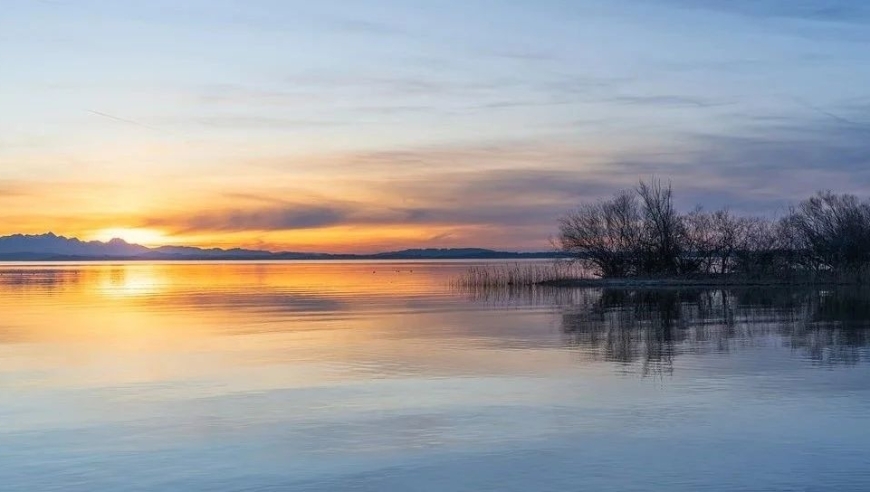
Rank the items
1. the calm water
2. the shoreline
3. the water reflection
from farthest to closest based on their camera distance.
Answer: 1. the shoreline
2. the water reflection
3. the calm water

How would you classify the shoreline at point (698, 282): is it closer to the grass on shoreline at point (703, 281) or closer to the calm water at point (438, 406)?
the grass on shoreline at point (703, 281)

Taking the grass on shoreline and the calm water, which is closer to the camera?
the calm water

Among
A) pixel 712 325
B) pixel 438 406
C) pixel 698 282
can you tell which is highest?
pixel 698 282

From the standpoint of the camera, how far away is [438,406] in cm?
1341

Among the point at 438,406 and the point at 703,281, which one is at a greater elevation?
the point at 703,281

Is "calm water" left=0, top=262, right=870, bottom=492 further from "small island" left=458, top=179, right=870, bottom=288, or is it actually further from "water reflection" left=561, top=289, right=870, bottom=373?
"small island" left=458, top=179, right=870, bottom=288

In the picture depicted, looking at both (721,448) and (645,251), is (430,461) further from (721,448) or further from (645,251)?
(645,251)

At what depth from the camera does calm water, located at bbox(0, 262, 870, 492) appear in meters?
9.69

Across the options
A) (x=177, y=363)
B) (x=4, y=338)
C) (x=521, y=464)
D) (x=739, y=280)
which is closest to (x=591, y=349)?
(x=177, y=363)

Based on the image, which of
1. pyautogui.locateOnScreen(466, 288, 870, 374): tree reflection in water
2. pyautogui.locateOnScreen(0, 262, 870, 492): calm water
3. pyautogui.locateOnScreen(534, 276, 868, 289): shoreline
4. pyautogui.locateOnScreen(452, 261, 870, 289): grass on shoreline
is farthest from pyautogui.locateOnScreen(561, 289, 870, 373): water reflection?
pyautogui.locateOnScreen(452, 261, 870, 289): grass on shoreline

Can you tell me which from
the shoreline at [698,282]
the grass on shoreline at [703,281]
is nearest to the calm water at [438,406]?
the shoreline at [698,282]

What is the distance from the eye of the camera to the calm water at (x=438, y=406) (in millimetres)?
9688

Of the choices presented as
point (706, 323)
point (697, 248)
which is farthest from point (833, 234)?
point (706, 323)

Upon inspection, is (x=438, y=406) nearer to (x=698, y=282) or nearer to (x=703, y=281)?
(x=698, y=282)
